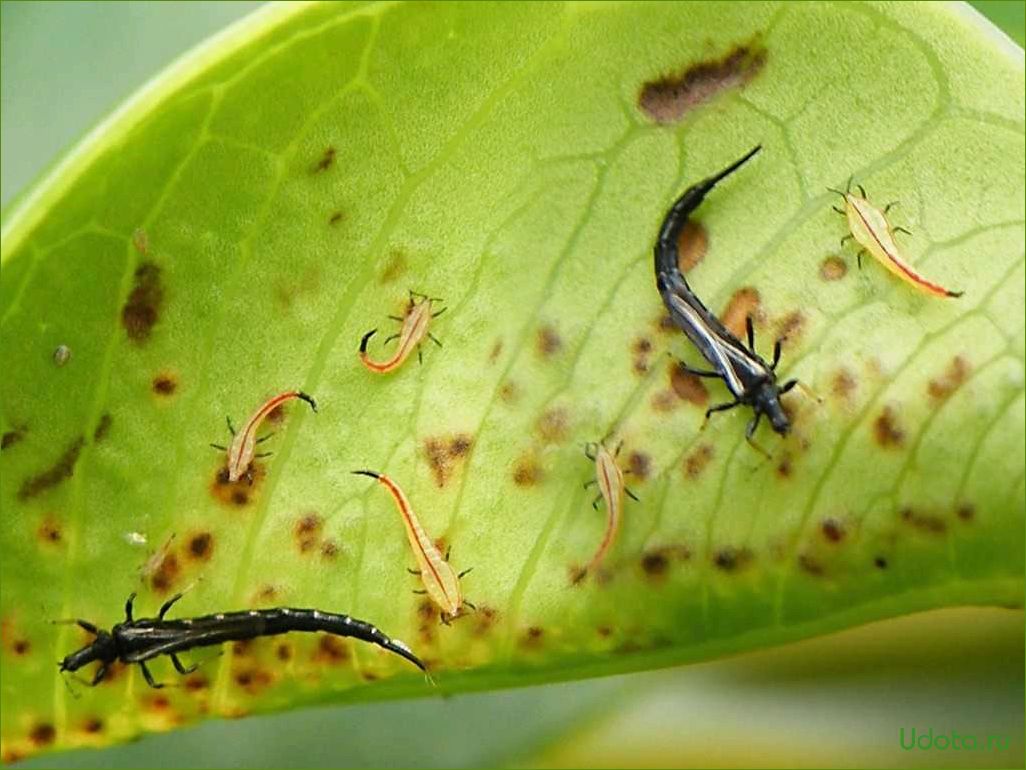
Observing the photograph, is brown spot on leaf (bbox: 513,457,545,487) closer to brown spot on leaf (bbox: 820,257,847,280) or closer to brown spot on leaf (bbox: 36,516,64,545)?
brown spot on leaf (bbox: 820,257,847,280)

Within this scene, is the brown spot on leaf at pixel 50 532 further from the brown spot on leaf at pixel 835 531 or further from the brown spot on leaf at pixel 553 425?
the brown spot on leaf at pixel 835 531

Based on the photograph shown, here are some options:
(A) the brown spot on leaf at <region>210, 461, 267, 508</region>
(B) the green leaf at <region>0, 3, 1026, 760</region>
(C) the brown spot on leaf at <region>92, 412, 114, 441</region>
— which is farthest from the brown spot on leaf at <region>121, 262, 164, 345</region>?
(A) the brown spot on leaf at <region>210, 461, 267, 508</region>

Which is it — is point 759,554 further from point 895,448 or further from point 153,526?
point 153,526

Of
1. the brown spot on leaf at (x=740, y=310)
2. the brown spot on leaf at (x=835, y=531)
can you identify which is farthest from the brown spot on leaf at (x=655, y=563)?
the brown spot on leaf at (x=740, y=310)

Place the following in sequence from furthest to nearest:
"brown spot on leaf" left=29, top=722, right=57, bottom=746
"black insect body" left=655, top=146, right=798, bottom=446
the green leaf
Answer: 1. "brown spot on leaf" left=29, top=722, right=57, bottom=746
2. "black insect body" left=655, top=146, right=798, bottom=446
3. the green leaf

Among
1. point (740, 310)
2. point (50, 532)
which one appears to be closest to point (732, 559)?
point (740, 310)

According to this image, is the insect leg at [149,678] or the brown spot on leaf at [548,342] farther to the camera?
the insect leg at [149,678]

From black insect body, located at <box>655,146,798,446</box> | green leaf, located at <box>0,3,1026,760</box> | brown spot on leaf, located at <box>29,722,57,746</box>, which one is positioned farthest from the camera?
brown spot on leaf, located at <box>29,722,57,746</box>
